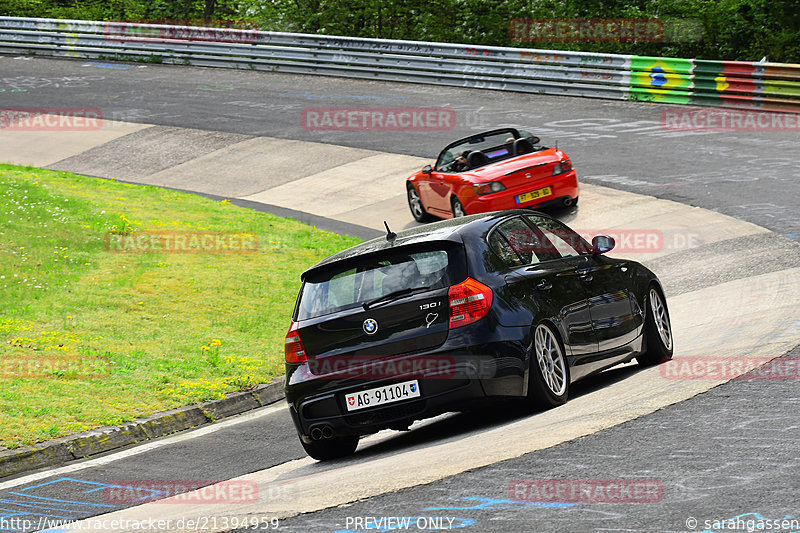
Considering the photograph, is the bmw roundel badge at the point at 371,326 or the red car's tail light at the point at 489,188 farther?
the red car's tail light at the point at 489,188

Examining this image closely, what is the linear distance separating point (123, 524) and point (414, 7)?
30615 mm

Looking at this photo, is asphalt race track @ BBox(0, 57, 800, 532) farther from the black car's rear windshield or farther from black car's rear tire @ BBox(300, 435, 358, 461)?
the black car's rear windshield

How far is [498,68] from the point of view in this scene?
29.2 meters

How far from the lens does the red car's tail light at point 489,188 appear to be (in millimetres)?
17797

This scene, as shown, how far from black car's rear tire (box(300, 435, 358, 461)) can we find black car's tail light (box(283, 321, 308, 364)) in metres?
0.60

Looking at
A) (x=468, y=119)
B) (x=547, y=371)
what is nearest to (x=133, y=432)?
(x=547, y=371)

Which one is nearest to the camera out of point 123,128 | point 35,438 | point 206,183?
point 35,438

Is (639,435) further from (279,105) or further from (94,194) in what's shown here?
(279,105)

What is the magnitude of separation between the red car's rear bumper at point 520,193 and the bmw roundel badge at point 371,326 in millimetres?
9975

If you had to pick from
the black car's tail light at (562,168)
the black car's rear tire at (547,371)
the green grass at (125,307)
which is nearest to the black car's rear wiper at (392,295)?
the black car's rear tire at (547,371)

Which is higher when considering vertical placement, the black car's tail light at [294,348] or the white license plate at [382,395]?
the black car's tail light at [294,348]

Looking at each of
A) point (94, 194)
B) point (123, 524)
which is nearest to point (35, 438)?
point (123, 524)

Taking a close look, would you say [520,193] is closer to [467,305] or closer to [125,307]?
[125,307]

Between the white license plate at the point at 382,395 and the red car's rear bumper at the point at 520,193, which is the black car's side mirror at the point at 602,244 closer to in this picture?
the white license plate at the point at 382,395
